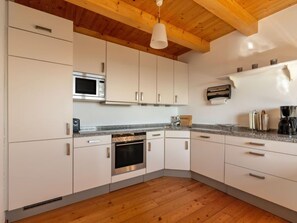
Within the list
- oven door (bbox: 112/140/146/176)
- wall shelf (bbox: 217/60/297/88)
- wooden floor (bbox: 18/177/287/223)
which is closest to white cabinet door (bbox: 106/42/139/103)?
oven door (bbox: 112/140/146/176)

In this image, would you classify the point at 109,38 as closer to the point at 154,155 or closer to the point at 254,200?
the point at 154,155

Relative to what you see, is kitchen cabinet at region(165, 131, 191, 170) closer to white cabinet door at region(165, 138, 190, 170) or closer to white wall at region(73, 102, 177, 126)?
white cabinet door at region(165, 138, 190, 170)

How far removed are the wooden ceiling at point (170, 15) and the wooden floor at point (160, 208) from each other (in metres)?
2.27

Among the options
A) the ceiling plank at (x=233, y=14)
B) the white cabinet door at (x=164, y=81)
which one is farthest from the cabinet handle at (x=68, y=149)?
the ceiling plank at (x=233, y=14)

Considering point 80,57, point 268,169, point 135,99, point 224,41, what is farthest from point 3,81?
point 224,41

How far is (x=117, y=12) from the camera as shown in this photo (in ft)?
6.42

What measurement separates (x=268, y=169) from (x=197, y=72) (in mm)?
2103

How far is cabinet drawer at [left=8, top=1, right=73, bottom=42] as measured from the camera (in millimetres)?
1680

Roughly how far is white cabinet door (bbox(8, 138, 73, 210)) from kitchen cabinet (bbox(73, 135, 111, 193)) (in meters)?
0.09

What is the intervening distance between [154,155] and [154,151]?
7cm

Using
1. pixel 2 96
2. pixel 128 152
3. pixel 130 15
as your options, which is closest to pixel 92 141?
pixel 128 152

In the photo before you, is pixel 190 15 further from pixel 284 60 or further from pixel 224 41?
pixel 284 60

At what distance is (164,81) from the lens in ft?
10.4

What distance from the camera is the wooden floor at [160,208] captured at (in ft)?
5.87
